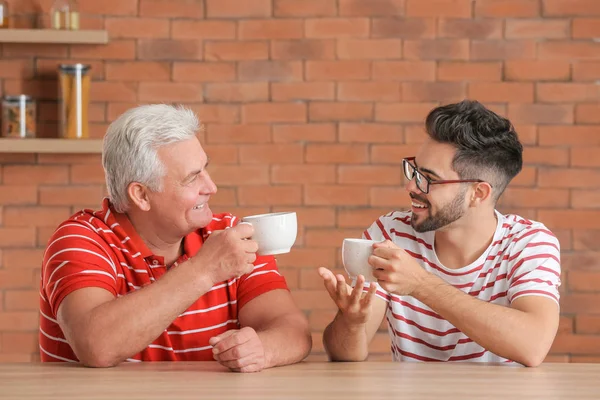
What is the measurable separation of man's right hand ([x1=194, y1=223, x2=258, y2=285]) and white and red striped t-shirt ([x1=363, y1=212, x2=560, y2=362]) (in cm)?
50

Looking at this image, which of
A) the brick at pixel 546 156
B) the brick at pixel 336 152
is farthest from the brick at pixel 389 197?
the brick at pixel 546 156

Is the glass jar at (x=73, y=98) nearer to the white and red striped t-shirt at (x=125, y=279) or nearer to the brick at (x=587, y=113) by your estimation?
the white and red striped t-shirt at (x=125, y=279)

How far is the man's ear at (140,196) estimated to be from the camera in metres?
1.97

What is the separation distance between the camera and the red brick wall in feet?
9.97

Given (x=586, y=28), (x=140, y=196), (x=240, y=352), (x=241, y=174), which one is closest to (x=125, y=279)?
(x=140, y=196)

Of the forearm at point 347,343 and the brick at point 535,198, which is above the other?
the brick at point 535,198

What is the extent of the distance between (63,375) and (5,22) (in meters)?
1.77

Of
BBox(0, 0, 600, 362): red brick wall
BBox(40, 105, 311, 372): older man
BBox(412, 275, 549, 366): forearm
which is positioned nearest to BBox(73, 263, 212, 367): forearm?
BBox(40, 105, 311, 372): older man

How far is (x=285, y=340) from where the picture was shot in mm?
1771

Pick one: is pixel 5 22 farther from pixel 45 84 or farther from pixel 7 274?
pixel 7 274

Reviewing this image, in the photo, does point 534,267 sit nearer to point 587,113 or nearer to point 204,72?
point 587,113

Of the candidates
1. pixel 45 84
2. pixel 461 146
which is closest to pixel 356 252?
pixel 461 146

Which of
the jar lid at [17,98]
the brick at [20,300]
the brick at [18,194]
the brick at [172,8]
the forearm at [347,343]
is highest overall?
the brick at [172,8]

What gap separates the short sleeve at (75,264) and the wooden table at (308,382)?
0.55 ft
